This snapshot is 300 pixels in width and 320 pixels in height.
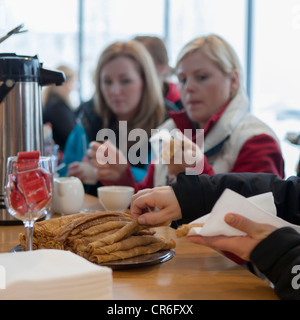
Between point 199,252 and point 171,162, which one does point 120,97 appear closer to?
point 171,162

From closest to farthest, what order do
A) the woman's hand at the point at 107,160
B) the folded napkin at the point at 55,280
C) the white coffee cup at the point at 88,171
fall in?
the folded napkin at the point at 55,280 < the woman's hand at the point at 107,160 < the white coffee cup at the point at 88,171

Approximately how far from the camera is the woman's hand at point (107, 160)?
1838mm

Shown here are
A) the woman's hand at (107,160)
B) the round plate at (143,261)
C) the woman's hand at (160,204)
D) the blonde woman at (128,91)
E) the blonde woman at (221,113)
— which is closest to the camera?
the round plate at (143,261)

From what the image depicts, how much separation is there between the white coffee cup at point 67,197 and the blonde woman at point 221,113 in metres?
0.43

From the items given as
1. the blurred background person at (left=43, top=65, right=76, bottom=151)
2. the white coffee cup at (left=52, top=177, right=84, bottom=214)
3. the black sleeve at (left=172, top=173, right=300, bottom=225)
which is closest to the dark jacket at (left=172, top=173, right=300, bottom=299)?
the black sleeve at (left=172, top=173, right=300, bottom=225)

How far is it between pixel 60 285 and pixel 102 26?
564 cm

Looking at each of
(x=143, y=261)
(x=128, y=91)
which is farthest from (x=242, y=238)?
(x=128, y=91)

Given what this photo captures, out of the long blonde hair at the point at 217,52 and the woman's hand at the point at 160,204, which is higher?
the long blonde hair at the point at 217,52

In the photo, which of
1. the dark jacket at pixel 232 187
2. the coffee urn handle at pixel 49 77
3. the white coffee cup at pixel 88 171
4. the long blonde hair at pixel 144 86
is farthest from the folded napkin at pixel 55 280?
the long blonde hair at pixel 144 86

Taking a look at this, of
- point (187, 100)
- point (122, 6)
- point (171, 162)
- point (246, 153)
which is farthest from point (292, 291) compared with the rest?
point (122, 6)

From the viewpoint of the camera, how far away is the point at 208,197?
1.04 metres
